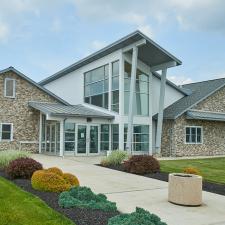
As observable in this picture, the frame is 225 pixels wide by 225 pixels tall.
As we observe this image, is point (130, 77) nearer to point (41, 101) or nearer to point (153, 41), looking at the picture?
point (153, 41)

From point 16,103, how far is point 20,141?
2836 mm

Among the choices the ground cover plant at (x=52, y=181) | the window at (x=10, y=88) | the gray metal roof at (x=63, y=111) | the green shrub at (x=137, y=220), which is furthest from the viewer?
the window at (x=10, y=88)

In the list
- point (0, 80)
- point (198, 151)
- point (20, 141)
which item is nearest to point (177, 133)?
point (198, 151)

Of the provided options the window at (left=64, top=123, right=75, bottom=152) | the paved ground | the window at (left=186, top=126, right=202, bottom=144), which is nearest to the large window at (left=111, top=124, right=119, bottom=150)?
the window at (left=64, top=123, right=75, bottom=152)

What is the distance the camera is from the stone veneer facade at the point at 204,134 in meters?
27.2

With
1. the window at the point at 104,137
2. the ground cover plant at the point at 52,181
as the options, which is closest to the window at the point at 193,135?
the window at the point at 104,137

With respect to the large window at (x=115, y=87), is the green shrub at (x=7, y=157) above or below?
below

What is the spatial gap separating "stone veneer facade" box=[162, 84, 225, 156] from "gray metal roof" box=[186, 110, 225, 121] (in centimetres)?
41

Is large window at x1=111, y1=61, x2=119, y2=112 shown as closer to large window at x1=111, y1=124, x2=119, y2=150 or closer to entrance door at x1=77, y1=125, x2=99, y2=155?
large window at x1=111, y1=124, x2=119, y2=150

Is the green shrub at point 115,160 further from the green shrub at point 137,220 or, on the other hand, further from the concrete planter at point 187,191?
the green shrub at point 137,220

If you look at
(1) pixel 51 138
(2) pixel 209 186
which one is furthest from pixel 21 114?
(2) pixel 209 186

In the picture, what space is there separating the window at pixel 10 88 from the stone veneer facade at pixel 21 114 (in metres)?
0.22

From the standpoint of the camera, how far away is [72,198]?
8781mm

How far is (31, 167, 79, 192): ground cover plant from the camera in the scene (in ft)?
33.6
